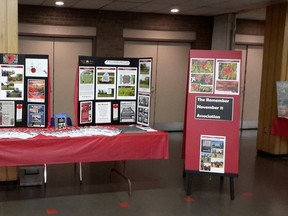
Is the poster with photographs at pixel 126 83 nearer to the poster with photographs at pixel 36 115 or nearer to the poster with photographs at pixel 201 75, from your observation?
the poster with photographs at pixel 201 75

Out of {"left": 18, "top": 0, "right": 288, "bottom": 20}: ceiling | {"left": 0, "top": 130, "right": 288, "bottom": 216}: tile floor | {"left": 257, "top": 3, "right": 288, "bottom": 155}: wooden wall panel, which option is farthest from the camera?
{"left": 18, "top": 0, "right": 288, "bottom": 20}: ceiling

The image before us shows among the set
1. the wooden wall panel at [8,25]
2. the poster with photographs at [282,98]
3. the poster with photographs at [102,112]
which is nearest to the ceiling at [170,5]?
the poster with photographs at [282,98]

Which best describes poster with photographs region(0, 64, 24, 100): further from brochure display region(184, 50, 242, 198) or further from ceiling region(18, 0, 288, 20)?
ceiling region(18, 0, 288, 20)

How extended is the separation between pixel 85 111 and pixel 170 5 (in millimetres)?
3639

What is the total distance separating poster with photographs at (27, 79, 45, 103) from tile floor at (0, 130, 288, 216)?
1202 millimetres

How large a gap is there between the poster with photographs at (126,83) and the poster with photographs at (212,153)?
1.16m

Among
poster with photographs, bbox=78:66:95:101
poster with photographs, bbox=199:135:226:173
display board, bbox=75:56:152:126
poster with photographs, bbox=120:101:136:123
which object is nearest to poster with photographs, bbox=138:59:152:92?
display board, bbox=75:56:152:126

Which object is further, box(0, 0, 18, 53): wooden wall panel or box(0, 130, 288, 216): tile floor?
box(0, 0, 18, 53): wooden wall panel

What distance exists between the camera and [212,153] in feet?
15.7

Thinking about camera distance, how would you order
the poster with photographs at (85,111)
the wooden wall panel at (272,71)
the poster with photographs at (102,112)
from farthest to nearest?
the wooden wall panel at (272,71), the poster with photographs at (102,112), the poster with photographs at (85,111)

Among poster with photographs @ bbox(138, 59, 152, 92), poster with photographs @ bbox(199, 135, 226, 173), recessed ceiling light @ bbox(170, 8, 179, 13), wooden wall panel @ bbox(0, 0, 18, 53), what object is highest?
recessed ceiling light @ bbox(170, 8, 179, 13)

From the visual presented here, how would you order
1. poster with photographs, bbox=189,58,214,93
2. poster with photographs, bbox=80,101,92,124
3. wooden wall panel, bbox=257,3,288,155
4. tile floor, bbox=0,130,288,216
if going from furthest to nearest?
1. wooden wall panel, bbox=257,3,288,155
2. poster with photographs, bbox=80,101,92,124
3. poster with photographs, bbox=189,58,214,93
4. tile floor, bbox=0,130,288,216

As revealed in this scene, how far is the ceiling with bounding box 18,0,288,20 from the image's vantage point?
7.13 meters

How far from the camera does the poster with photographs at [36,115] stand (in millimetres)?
4762
